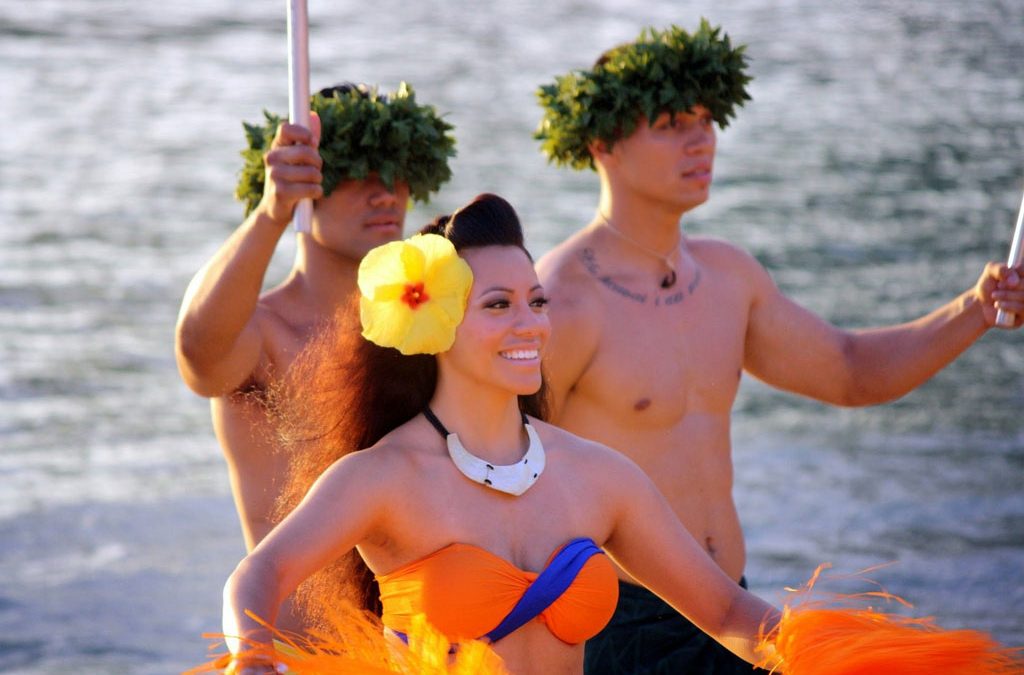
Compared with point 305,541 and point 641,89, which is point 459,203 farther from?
point 305,541

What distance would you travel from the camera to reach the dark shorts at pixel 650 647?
17.0 feet

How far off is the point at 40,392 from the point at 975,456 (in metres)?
5.62

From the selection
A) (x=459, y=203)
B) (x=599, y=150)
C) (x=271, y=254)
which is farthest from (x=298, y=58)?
(x=459, y=203)

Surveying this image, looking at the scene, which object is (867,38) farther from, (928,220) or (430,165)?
(430,165)

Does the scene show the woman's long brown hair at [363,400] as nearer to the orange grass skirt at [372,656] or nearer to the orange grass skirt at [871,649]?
the orange grass skirt at [372,656]

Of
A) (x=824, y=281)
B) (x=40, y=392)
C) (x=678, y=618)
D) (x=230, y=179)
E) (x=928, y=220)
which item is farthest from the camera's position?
(x=230, y=179)

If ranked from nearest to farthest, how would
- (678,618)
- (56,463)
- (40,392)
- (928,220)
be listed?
1. (678,618)
2. (56,463)
3. (40,392)
4. (928,220)

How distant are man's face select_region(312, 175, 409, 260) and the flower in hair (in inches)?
54.8

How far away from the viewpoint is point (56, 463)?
992 cm

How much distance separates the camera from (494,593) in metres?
3.59

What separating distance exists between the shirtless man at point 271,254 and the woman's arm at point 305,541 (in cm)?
91

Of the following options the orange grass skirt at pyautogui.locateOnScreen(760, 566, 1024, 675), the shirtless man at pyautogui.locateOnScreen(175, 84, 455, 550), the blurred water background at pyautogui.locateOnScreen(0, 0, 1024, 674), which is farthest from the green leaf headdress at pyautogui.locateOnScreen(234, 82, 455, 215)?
the blurred water background at pyautogui.locateOnScreen(0, 0, 1024, 674)

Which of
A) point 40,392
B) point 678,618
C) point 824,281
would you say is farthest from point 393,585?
point 824,281

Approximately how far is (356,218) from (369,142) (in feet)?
0.74
